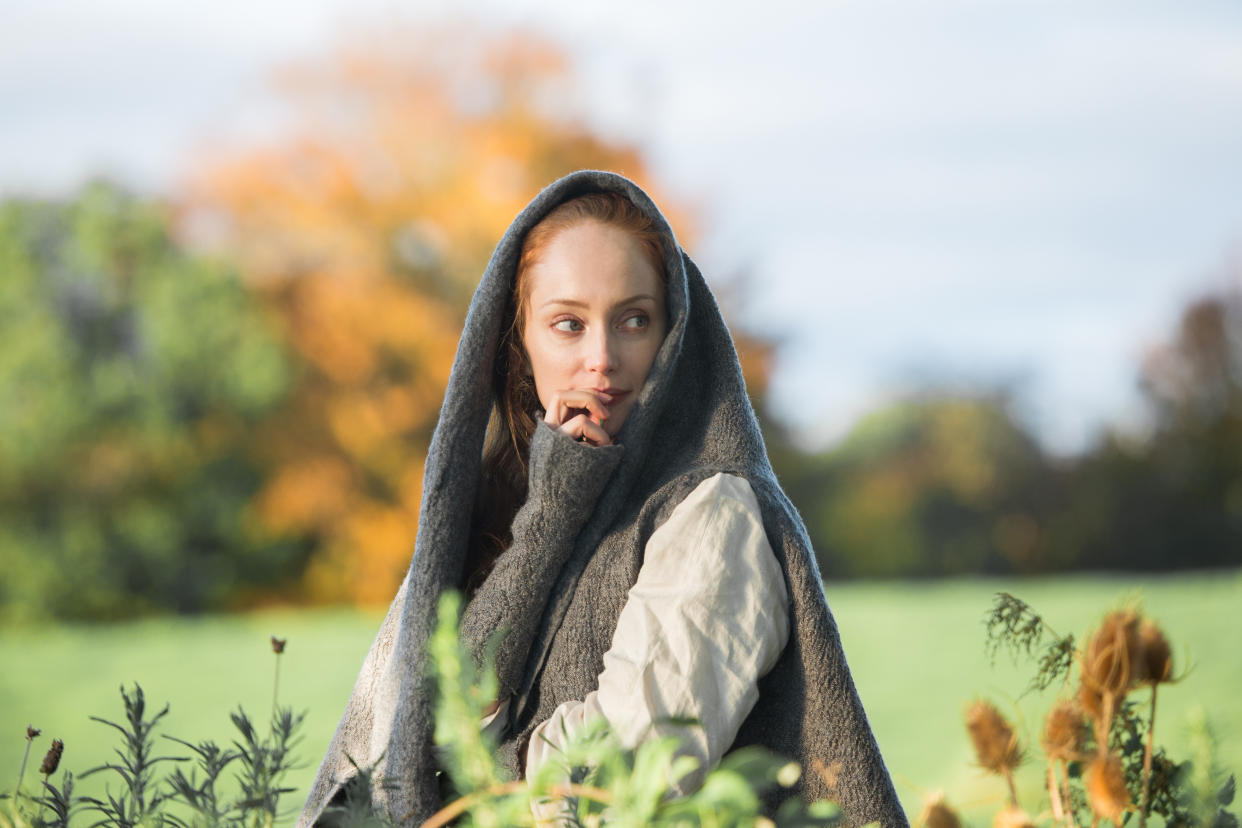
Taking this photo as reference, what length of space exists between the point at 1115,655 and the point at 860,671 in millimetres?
9290

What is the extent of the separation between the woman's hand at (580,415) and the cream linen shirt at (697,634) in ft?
0.65

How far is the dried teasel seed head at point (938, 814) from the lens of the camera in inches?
27.9

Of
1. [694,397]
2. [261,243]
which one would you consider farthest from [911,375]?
[694,397]

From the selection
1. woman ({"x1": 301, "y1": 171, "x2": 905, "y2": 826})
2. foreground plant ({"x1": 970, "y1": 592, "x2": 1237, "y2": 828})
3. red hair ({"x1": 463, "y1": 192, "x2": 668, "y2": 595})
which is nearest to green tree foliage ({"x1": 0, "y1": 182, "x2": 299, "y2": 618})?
red hair ({"x1": 463, "y1": 192, "x2": 668, "y2": 595})

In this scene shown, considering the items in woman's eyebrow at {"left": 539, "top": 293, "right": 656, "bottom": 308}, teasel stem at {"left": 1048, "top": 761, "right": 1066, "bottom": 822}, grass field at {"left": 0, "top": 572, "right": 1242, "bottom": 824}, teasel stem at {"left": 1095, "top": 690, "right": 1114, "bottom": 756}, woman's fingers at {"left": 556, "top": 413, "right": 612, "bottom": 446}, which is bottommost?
grass field at {"left": 0, "top": 572, "right": 1242, "bottom": 824}

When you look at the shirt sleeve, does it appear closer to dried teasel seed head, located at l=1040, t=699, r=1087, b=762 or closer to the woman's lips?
the woman's lips

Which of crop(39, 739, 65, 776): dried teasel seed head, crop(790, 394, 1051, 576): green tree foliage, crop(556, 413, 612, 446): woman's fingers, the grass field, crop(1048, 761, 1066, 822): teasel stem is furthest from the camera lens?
crop(790, 394, 1051, 576): green tree foliage

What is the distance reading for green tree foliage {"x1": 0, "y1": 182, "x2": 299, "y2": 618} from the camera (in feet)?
53.1

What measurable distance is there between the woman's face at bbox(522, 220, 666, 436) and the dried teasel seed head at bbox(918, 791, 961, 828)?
997 millimetres

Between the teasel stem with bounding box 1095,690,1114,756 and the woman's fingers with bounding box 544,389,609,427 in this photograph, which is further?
the woman's fingers with bounding box 544,389,609,427

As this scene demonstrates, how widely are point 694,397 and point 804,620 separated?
422mm

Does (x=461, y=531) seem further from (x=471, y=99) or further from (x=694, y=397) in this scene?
(x=471, y=99)

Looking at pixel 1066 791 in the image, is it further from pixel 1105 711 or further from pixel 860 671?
pixel 860 671

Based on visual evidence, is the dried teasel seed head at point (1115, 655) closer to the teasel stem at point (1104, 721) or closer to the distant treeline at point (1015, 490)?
the teasel stem at point (1104, 721)
